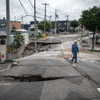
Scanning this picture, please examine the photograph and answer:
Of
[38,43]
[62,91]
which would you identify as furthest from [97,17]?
[62,91]

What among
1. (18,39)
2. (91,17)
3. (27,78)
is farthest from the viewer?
(18,39)

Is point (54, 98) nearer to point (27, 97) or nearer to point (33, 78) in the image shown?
point (27, 97)

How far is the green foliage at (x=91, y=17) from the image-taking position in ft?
68.1

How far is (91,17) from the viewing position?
2092 cm

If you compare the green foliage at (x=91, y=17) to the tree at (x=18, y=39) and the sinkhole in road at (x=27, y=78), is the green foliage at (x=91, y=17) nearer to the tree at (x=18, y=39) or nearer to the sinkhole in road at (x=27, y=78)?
the tree at (x=18, y=39)

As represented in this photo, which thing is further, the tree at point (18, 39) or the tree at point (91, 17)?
A: the tree at point (18, 39)

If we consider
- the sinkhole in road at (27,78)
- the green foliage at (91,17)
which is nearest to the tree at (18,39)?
the green foliage at (91,17)

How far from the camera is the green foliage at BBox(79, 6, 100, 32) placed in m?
20.8

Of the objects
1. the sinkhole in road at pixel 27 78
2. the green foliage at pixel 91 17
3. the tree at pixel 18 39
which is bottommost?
the sinkhole in road at pixel 27 78

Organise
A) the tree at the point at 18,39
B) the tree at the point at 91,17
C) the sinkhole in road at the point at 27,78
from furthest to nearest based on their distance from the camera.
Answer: the tree at the point at 18,39 → the tree at the point at 91,17 → the sinkhole in road at the point at 27,78

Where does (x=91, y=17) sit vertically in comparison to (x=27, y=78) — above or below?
above

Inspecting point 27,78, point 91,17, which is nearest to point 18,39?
point 91,17

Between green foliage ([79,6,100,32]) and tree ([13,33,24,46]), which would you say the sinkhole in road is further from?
tree ([13,33,24,46])

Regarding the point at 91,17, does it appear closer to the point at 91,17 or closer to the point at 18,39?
the point at 91,17
